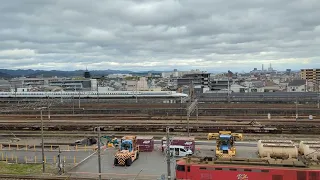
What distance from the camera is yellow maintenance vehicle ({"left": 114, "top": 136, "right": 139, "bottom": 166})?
85.0 feet

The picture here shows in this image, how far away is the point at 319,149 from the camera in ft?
84.2

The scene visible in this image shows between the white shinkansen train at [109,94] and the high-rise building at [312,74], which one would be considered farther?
the high-rise building at [312,74]

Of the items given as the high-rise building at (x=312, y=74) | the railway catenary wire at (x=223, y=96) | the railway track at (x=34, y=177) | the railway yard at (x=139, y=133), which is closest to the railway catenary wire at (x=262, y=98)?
the railway catenary wire at (x=223, y=96)

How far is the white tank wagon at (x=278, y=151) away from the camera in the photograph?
25344mm

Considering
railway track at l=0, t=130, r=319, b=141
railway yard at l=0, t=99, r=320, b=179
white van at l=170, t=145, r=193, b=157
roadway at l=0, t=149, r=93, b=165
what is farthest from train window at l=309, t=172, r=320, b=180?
roadway at l=0, t=149, r=93, b=165

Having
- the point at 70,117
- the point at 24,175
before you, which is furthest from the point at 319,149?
the point at 70,117

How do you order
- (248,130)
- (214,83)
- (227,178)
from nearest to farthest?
1. (227,178)
2. (248,130)
3. (214,83)

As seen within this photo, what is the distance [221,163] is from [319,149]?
33.4 feet

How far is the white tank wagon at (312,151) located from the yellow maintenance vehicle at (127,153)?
14308 millimetres

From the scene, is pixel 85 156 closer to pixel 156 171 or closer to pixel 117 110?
pixel 156 171

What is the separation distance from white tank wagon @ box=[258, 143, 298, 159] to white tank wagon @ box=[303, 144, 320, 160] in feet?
3.09

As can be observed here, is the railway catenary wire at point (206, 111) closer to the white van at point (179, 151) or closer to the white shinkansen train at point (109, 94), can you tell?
the white shinkansen train at point (109, 94)

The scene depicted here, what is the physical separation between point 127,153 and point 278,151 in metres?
12.3

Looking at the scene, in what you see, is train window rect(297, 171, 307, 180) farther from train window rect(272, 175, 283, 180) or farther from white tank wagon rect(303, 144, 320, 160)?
white tank wagon rect(303, 144, 320, 160)
